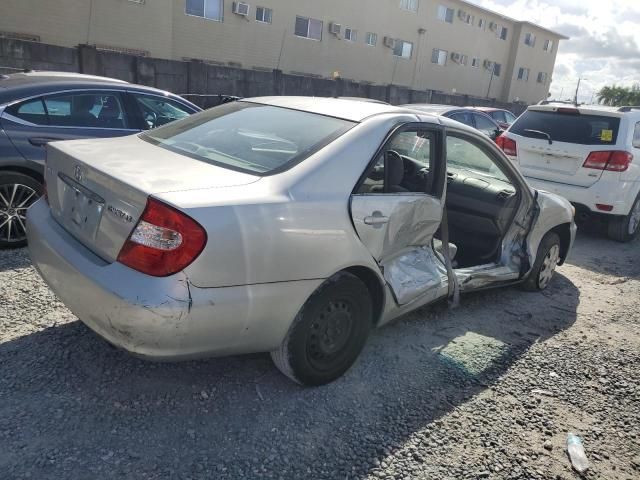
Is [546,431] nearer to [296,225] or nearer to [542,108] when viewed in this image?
[296,225]

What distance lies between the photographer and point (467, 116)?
9.84 metres

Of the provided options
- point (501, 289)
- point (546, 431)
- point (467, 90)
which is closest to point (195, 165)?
point (546, 431)

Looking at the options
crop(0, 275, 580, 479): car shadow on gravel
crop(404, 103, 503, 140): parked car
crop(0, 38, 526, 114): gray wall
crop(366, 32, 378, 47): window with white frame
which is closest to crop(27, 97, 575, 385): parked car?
crop(0, 275, 580, 479): car shadow on gravel

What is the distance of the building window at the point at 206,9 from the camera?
20.5 meters

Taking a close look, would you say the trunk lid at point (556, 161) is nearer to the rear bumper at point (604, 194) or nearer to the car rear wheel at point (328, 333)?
the rear bumper at point (604, 194)

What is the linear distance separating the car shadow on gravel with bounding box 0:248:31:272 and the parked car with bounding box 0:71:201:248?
0.31 ft

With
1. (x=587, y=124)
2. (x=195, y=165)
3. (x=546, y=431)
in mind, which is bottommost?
(x=546, y=431)

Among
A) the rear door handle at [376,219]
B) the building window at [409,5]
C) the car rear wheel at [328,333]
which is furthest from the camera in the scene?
the building window at [409,5]

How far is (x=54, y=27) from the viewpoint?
17.3 metres

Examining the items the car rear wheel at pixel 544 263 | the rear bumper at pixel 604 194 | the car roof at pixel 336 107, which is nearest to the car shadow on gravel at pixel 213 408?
the car rear wheel at pixel 544 263

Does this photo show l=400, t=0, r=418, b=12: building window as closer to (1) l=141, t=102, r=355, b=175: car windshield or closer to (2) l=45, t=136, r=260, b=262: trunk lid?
(1) l=141, t=102, r=355, b=175: car windshield

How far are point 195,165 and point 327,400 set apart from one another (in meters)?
1.49


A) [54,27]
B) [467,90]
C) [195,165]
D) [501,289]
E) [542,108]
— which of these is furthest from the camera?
[467,90]

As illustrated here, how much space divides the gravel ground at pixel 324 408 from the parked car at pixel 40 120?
0.87 meters
